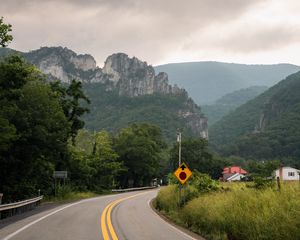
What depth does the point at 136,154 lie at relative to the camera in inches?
3273

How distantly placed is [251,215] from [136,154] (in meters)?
70.7

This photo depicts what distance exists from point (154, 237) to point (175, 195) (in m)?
11.9

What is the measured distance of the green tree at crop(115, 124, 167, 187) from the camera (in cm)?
8312

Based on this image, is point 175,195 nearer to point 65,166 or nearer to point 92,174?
→ point 65,166

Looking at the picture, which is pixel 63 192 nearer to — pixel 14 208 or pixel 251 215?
pixel 14 208

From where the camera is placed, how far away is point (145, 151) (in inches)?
3255

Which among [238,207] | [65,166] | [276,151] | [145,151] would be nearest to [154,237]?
[238,207]

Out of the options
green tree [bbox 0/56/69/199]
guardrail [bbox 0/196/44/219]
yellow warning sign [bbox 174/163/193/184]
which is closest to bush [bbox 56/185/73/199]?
green tree [bbox 0/56/69/199]

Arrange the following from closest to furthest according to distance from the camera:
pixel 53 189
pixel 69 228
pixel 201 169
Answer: pixel 69 228 < pixel 53 189 < pixel 201 169

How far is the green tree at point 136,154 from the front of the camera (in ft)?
273

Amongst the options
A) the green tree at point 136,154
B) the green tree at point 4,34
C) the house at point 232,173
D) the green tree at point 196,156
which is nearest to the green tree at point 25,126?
the green tree at point 4,34

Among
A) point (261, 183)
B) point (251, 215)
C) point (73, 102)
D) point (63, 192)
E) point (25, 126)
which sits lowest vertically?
point (63, 192)

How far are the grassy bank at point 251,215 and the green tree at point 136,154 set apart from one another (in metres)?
64.8

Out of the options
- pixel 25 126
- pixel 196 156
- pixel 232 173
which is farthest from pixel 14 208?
pixel 232 173
